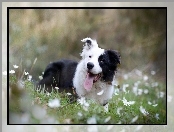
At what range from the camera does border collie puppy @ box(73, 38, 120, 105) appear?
22.2 ft

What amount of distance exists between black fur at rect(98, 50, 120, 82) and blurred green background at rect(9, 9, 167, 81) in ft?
0.61

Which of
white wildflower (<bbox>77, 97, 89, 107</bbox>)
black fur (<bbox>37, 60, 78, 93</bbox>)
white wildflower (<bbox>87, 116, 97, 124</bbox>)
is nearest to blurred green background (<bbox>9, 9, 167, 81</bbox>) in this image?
black fur (<bbox>37, 60, 78, 93</bbox>)

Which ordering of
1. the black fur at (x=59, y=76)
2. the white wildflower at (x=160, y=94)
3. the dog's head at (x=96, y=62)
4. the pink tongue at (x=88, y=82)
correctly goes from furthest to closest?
the white wildflower at (x=160, y=94) < the black fur at (x=59, y=76) < the pink tongue at (x=88, y=82) < the dog's head at (x=96, y=62)

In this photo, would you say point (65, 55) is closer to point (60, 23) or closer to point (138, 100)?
point (60, 23)

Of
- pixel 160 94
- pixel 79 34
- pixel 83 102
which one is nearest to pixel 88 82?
pixel 83 102

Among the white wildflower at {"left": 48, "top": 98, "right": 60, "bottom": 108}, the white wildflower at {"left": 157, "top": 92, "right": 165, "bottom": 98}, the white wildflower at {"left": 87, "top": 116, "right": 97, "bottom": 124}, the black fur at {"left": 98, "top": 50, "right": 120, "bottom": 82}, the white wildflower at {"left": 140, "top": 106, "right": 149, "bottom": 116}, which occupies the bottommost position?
the white wildflower at {"left": 87, "top": 116, "right": 97, "bottom": 124}

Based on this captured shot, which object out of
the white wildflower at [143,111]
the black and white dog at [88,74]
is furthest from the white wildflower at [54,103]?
the white wildflower at [143,111]

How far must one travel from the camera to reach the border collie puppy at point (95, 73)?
678 cm

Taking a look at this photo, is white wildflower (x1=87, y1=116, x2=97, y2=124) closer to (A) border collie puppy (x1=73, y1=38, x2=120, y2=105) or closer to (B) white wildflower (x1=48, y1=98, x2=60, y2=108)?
(A) border collie puppy (x1=73, y1=38, x2=120, y2=105)

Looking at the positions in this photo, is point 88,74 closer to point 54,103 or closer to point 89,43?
point 89,43

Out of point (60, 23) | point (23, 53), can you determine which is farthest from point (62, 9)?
point (23, 53)

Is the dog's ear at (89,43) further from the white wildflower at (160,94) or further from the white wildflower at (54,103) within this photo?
the white wildflower at (160,94)

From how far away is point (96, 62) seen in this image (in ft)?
22.1

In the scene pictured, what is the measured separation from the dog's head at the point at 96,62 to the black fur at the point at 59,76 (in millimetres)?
176
